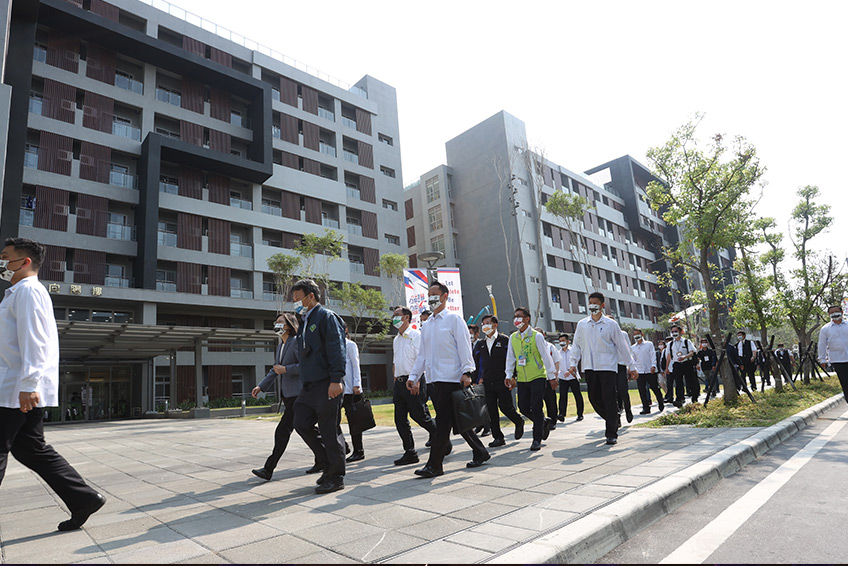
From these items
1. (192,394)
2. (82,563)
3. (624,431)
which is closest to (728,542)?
(82,563)

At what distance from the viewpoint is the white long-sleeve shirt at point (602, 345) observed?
7183 millimetres

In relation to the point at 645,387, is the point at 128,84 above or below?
above

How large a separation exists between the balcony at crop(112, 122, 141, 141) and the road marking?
34308 millimetres

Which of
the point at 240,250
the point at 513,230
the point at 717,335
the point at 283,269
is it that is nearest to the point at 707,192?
the point at 717,335

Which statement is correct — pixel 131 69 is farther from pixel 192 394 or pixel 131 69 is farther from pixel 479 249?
pixel 479 249

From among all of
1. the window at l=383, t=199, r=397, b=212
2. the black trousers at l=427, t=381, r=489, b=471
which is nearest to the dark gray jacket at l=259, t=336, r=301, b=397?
the black trousers at l=427, t=381, r=489, b=471

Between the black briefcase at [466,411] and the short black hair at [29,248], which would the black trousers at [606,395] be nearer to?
the black briefcase at [466,411]

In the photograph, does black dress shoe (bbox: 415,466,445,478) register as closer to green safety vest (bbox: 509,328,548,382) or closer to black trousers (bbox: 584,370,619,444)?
green safety vest (bbox: 509,328,548,382)

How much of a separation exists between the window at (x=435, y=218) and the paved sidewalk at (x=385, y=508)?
1652 inches

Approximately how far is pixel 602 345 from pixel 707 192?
281 inches

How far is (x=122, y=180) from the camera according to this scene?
29641 millimetres

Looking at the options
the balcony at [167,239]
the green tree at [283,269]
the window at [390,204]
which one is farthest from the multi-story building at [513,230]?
the balcony at [167,239]

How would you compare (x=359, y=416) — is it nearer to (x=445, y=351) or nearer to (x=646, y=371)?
(x=445, y=351)

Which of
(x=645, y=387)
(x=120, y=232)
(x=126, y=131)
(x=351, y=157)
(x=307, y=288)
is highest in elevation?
(x=351, y=157)
